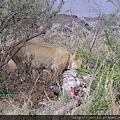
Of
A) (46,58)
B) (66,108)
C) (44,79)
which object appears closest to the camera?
(66,108)

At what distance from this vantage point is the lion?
23.6 feet

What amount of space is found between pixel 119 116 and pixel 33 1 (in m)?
2.63

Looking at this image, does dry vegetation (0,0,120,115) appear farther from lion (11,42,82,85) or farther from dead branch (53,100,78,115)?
lion (11,42,82,85)

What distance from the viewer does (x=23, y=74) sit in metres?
6.69

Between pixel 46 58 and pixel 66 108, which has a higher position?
pixel 66 108

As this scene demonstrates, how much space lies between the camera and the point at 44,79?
6961 mm

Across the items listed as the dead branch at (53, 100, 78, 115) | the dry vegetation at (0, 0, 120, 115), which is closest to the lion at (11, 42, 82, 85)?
the dry vegetation at (0, 0, 120, 115)

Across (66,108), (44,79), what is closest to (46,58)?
(44,79)

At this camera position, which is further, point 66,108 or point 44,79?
point 44,79

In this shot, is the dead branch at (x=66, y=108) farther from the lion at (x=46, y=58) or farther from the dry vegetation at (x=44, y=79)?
the lion at (x=46, y=58)

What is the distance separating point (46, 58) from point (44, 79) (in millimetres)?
856

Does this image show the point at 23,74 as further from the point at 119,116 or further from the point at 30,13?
the point at 119,116

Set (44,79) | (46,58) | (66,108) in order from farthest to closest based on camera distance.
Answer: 1. (46,58)
2. (44,79)
3. (66,108)

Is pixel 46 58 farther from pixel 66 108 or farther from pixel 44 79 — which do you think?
pixel 66 108
